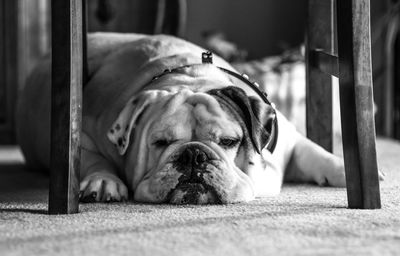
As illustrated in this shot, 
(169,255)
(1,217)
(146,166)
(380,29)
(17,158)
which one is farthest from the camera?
(380,29)

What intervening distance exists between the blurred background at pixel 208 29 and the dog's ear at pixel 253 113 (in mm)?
1701

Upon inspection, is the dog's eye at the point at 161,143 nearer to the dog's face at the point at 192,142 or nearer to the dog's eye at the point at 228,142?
the dog's face at the point at 192,142

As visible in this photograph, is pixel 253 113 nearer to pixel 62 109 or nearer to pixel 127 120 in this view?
pixel 127 120

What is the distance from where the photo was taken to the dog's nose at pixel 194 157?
59.8 inches

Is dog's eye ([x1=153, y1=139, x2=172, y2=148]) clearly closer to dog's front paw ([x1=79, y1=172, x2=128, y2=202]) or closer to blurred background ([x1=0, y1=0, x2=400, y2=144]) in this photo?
dog's front paw ([x1=79, y1=172, x2=128, y2=202])

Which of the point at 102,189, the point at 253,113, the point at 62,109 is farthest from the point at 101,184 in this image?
the point at 253,113

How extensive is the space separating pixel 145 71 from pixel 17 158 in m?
1.15

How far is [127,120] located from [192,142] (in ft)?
0.53

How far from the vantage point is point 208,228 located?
1.23m

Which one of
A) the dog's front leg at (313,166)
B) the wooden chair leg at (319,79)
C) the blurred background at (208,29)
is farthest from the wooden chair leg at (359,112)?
the blurred background at (208,29)

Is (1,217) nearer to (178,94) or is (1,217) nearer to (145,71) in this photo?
(178,94)

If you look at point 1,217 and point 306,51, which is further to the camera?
point 306,51

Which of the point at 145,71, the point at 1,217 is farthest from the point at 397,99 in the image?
the point at 1,217

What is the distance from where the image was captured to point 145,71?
1859mm
